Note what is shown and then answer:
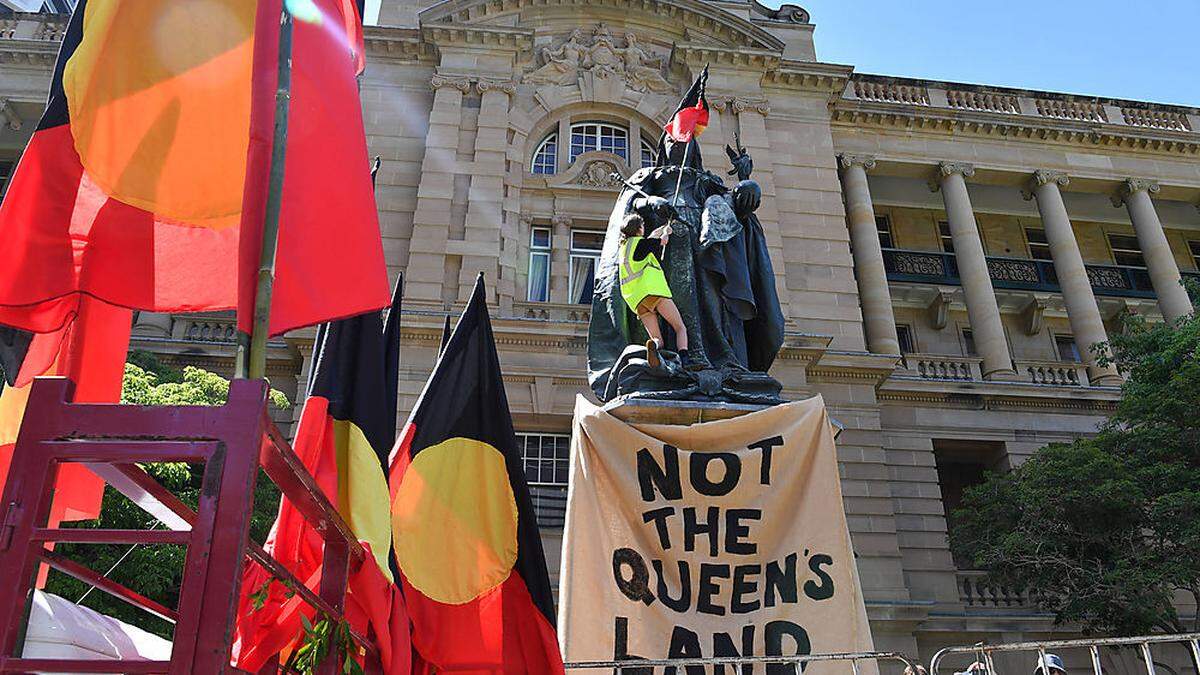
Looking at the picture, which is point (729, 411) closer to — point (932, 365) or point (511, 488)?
point (511, 488)

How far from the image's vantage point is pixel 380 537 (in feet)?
14.0

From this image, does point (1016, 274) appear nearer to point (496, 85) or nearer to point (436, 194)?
point (496, 85)

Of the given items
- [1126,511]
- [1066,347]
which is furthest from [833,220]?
[1066,347]

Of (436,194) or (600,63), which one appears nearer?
(436,194)

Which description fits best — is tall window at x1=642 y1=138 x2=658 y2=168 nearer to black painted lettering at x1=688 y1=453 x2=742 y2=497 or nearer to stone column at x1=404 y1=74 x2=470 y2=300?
stone column at x1=404 y1=74 x2=470 y2=300

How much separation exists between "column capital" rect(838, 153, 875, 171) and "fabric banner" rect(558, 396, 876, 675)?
72.4ft

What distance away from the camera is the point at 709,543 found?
220 inches

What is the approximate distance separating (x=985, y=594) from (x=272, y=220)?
20035mm

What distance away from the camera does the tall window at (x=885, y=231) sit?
29266mm

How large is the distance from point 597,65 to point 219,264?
70.5 feet

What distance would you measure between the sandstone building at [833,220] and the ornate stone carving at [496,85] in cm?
8

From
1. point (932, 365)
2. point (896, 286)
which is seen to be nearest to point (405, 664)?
point (932, 365)

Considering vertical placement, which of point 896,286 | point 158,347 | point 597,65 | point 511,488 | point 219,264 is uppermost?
point 597,65

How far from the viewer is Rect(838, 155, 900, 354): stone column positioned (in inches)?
935
